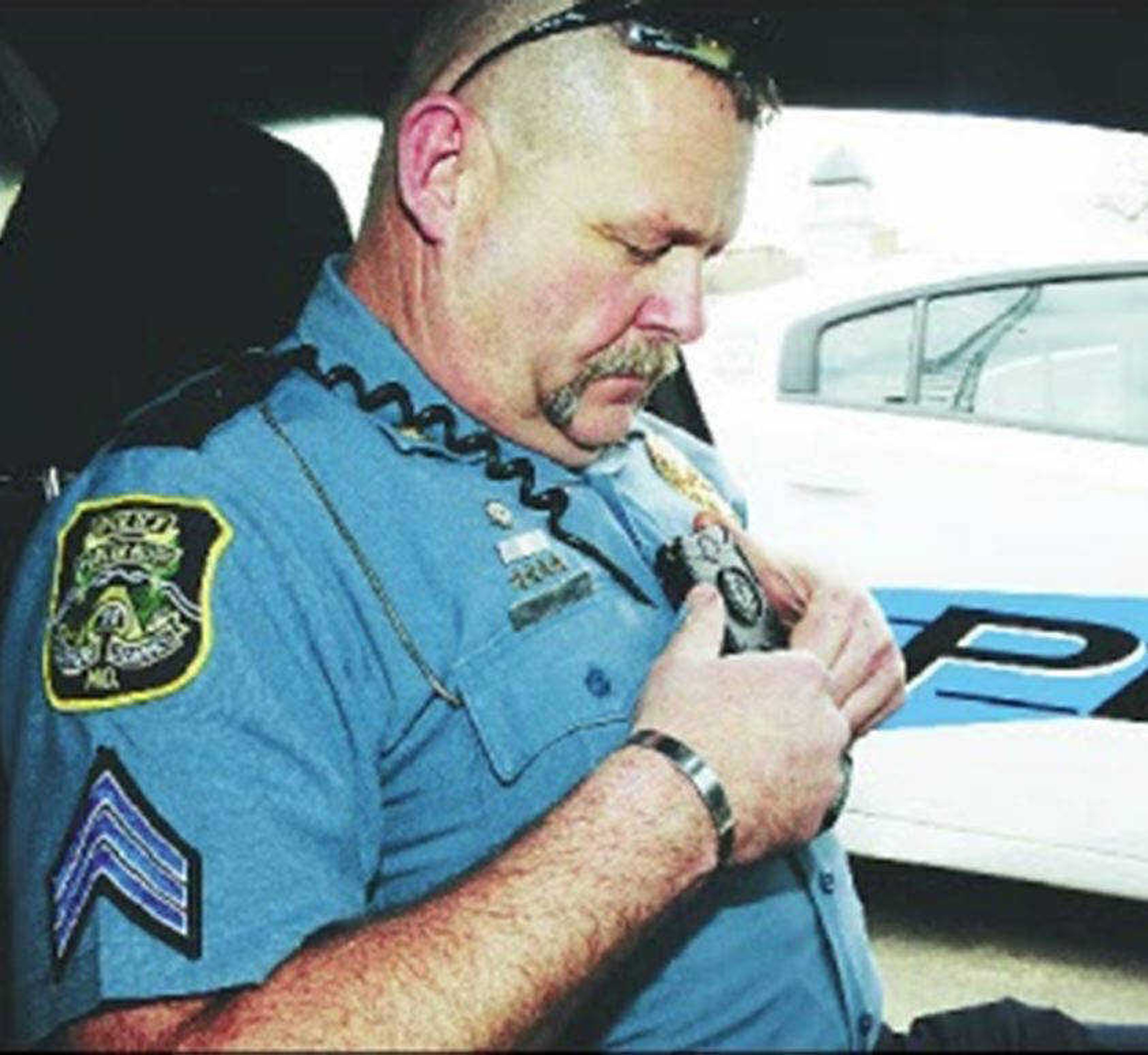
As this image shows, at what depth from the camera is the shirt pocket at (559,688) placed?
122cm

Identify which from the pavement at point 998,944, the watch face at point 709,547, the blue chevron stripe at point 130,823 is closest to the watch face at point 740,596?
the watch face at point 709,547

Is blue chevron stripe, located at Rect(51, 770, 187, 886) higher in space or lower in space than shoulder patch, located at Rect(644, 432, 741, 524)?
lower

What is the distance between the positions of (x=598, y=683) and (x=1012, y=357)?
2.13 m

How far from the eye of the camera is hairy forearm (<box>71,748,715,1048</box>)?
36.5 inches

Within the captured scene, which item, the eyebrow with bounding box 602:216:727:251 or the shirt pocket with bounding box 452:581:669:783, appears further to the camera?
the eyebrow with bounding box 602:216:727:251

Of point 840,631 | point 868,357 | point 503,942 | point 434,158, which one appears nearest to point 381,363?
point 434,158

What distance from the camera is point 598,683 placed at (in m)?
1.30

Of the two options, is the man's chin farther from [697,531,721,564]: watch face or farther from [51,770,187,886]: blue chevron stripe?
[51,770,187,886]: blue chevron stripe

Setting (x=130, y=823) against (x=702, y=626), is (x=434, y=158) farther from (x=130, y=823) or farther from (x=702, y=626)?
(x=130, y=823)

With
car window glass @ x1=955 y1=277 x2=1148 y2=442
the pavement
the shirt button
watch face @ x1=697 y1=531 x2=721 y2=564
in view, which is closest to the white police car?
car window glass @ x1=955 y1=277 x2=1148 y2=442

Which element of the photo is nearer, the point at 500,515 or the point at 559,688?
the point at 559,688

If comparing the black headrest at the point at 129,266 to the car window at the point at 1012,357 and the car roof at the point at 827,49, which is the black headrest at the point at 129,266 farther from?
the car window at the point at 1012,357

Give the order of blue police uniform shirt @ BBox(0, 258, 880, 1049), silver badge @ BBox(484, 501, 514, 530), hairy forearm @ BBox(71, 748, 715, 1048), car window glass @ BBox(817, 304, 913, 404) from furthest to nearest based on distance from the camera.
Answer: car window glass @ BBox(817, 304, 913, 404), silver badge @ BBox(484, 501, 514, 530), blue police uniform shirt @ BBox(0, 258, 880, 1049), hairy forearm @ BBox(71, 748, 715, 1048)

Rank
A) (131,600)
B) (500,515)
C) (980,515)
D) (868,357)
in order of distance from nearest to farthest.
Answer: (131,600)
(500,515)
(980,515)
(868,357)
